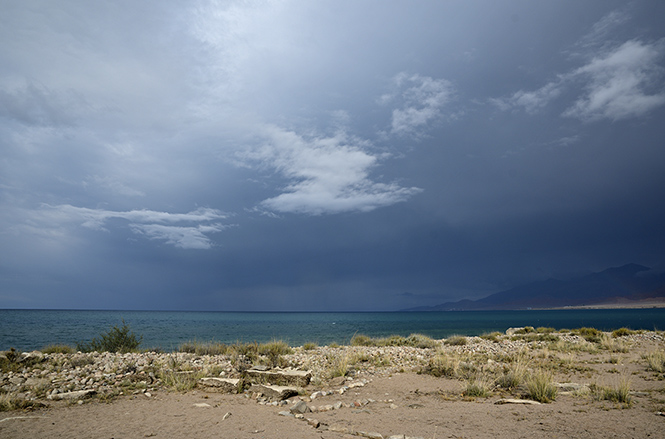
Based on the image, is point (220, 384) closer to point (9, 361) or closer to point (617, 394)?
point (9, 361)

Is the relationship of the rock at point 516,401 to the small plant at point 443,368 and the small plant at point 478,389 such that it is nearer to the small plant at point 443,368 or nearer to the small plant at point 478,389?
the small plant at point 478,389

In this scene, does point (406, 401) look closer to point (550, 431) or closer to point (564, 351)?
point (550, 431)

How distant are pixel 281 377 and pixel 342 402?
2597mm

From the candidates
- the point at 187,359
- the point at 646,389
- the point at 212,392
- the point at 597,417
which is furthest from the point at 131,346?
the point at 646,389

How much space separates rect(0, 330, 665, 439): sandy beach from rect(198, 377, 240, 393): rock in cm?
14

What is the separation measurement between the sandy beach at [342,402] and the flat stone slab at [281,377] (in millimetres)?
285

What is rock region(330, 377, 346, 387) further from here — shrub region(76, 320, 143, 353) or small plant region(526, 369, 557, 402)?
shrub region(76, 320, 143, 353)

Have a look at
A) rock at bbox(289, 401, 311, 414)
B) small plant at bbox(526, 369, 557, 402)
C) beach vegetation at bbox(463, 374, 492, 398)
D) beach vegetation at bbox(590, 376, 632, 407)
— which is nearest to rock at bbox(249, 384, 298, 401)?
rock at bbox(289, 401, 311, 414)

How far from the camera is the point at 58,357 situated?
1423cm

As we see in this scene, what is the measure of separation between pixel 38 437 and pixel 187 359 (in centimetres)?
888

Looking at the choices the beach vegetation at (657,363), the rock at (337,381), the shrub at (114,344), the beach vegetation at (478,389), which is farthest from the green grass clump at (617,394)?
the shrub at (114,344)

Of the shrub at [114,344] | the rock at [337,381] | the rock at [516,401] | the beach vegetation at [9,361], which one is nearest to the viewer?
the rock at [516,401]

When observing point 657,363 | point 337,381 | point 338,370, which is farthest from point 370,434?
point 657,363

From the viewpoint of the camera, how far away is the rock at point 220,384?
1035cm
